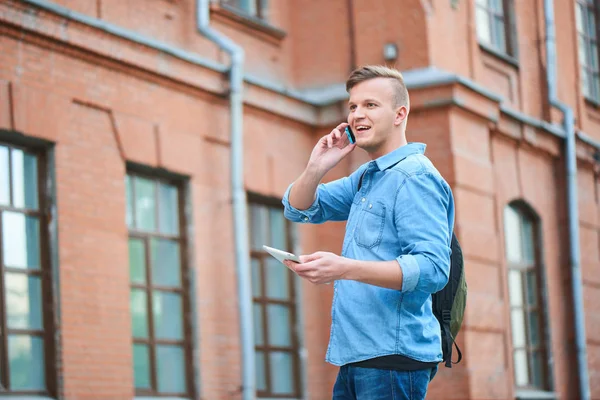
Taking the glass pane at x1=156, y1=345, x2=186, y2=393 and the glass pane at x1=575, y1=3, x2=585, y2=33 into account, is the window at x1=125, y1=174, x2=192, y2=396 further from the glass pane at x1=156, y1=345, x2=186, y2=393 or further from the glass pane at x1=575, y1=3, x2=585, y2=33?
the glass pane at x1=575, y1=3, x2=585, y2=33

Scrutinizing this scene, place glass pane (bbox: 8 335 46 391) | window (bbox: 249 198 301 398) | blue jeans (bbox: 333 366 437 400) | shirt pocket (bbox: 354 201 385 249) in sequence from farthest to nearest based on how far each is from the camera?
window (bbox: 249 198 301 398) < glass pane (bbox: 8 335 46 391) < shirt pocket (bbox: 354 201 385 249) < blue jeans (bbox: 333 366 437 400)

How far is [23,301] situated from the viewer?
8.91m

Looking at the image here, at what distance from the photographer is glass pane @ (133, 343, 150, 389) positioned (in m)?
9.91

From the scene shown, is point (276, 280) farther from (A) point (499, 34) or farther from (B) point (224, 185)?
(A) point (499, 34)

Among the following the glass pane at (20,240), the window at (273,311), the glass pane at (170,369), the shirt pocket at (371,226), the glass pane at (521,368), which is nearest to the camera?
the shirt pocket at (371,226)

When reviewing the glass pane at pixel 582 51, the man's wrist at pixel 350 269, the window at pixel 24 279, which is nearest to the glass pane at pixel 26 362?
the window at pixel 24 279

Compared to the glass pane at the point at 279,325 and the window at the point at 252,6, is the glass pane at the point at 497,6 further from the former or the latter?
the glass pane at the point at 279,325

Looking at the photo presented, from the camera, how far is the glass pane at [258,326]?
37.4 feet

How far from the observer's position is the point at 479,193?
12.2 m

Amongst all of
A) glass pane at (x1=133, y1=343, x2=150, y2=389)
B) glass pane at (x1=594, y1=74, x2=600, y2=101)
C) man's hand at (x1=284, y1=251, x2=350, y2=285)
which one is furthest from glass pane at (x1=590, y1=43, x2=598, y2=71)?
man's hand at (x1=284, y1=251, x2=350, y2=285)

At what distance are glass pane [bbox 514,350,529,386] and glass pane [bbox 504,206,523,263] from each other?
1.06 metres

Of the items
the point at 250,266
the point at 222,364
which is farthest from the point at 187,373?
the point at 250,266

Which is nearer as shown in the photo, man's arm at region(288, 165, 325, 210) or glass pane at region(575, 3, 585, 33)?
man's arm at region(288, 165, 325, 210)

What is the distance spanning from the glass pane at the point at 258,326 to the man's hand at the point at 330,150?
7.36m
